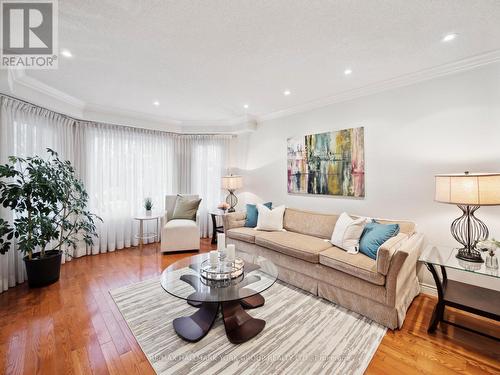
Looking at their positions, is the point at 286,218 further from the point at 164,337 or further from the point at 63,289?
the point at 63,289

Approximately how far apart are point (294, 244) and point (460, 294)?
158 cm

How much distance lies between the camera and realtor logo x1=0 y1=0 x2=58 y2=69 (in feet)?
5.48

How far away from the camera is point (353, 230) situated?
262 centimetres

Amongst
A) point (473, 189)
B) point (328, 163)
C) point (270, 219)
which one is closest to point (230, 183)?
point (270, 219)

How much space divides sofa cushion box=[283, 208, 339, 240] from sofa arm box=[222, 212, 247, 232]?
2.50 feet

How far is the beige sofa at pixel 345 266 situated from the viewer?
6.64 ft

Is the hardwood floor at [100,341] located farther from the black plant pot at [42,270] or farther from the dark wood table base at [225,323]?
the dark wood table base at [225,323]

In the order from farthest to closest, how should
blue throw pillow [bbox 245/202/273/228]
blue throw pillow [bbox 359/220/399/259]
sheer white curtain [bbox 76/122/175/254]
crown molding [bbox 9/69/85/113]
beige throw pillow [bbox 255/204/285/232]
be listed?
sheer white curtain [bbox 76/122/175/254] < blue throw pillow [bbox 245/202/273/228] < beige throw pillow [bbox 255/204/285/232] < crown molding [bbox 9/69/85/113] < blue throw pillow [bbox 359/220/399/259]

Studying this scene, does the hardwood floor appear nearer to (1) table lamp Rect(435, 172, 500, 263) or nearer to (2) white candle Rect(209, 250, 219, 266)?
(1) table lamp Rect(435, 172, 500, 263)

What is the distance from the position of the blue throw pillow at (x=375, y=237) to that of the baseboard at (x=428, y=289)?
91 centimetres

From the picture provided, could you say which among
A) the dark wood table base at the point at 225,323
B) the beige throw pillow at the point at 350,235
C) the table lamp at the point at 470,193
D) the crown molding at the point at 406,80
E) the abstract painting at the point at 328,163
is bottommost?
the dark wood table base at the point at 225,323

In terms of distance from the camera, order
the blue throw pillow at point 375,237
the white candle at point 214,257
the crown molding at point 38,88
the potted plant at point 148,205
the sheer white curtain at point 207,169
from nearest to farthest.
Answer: the white candle at point 214,257
the blue throw pillow at point 375,237
the crown molding at point 38,88
the potted plant at point 148,205
the sheer white curtain at point 207,169

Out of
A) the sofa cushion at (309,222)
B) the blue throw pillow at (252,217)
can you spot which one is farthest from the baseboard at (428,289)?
the blue throw pillow at (252,217)

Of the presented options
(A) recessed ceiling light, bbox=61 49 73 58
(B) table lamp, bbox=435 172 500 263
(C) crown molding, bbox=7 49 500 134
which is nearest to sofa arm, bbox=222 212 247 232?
(C) crown molding, bbox=7 49 500 134
